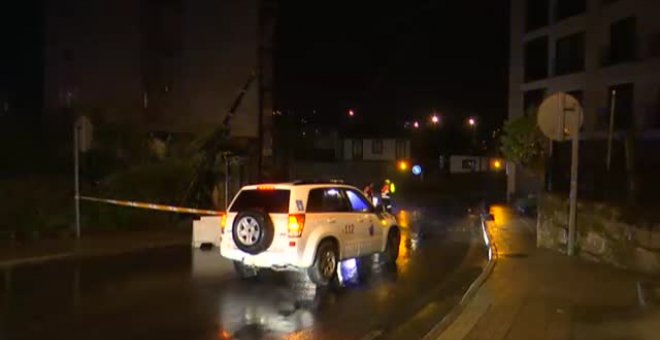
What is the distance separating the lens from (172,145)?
25891 mm

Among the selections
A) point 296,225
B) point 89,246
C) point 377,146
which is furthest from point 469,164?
point 296,225

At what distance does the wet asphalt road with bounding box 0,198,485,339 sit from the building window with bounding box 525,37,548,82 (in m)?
36.9

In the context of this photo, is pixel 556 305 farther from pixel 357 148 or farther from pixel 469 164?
pixel 357 148

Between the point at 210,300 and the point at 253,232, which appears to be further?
the point at 253,232

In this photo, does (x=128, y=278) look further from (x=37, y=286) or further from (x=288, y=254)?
(x=288, y=254)

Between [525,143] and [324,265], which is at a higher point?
[525,143]

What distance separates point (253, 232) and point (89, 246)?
A: 22.7 ft

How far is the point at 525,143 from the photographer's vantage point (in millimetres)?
38562

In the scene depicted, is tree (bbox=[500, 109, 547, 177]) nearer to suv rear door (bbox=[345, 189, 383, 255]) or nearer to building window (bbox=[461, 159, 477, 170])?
suv rear door (bbox=[345, 189, 383, 255])

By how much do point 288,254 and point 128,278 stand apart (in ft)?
9.99

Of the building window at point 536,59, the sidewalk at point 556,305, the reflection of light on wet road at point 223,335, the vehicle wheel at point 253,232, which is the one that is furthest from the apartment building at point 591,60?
the reflection of light on wet road at point 223,335

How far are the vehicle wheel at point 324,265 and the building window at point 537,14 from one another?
133 feet

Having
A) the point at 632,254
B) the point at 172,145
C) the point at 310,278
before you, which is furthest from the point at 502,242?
the point at 172,145

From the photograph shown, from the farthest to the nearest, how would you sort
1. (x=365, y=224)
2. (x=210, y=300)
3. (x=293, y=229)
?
(x=365, y=224), (x=293, y=229), (x=210, y=300)
